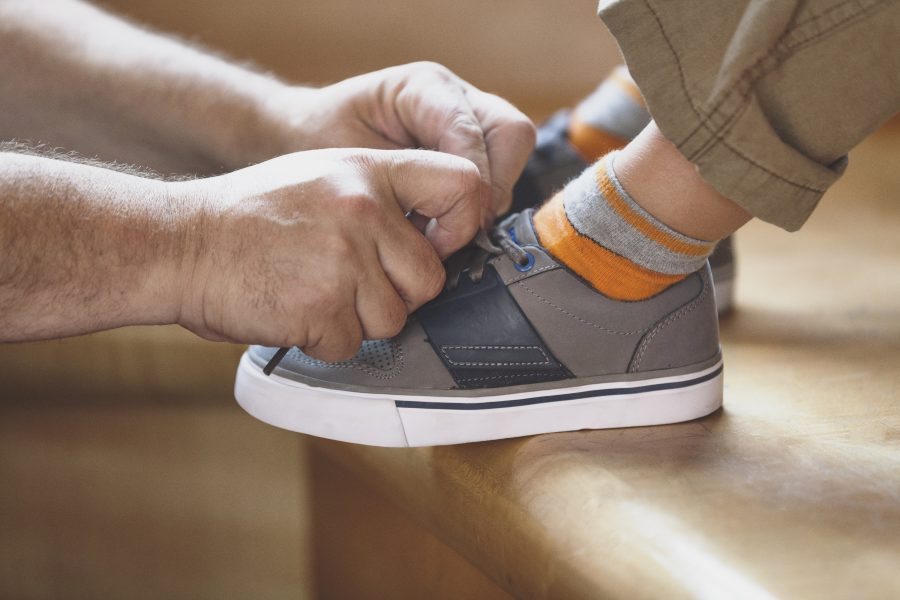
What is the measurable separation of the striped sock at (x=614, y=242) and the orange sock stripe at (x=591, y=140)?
16.3 inches

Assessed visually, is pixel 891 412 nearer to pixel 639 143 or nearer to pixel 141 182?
pixel 639 143

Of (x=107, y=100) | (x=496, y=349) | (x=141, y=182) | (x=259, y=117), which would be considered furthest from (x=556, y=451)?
(x=107, y=100)

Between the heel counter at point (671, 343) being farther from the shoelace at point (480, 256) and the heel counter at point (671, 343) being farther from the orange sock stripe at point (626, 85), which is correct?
the orange sock stripe at point (626, 85)

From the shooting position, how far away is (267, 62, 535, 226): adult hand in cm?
74

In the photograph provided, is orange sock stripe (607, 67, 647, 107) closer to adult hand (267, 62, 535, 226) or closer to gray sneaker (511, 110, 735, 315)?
gray sneaker (511, 110, 735, 315)

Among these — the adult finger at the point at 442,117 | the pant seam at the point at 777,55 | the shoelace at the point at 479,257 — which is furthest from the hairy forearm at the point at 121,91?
the pant seam at the point at 777,55

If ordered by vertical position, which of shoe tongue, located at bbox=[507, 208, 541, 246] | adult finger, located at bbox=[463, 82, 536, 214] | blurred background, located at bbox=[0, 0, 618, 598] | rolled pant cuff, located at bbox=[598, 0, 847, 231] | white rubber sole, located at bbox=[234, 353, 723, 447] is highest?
rolled pant cuff, located at bbox=[598, 0, 847, 231]

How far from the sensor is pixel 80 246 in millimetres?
584

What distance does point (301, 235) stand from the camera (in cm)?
60

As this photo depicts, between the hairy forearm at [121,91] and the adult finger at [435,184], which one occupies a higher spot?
the adult finger at [435,184]

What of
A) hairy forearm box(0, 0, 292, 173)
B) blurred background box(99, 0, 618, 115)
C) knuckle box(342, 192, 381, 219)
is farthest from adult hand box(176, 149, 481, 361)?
blurred background box(99, 0, 618, 115)

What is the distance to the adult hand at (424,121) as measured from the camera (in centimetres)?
74

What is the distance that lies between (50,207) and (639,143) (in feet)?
1.34

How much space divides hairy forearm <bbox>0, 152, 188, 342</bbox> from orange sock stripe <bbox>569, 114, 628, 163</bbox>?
24.7 inches
